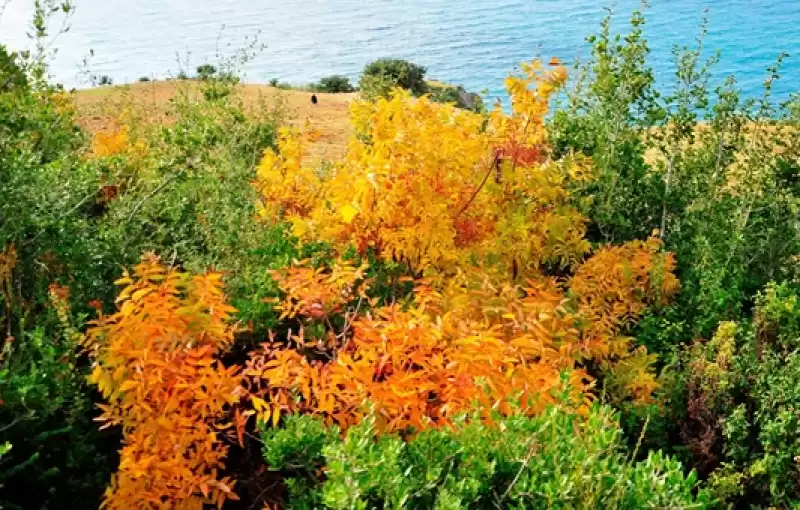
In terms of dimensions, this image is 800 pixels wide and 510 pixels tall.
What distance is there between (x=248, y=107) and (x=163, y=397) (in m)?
9.96

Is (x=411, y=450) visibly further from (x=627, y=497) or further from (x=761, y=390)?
(x=761, y=390)

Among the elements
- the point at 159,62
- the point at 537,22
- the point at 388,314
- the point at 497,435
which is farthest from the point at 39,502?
the point at 537,22

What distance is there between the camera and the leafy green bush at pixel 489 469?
2.42m

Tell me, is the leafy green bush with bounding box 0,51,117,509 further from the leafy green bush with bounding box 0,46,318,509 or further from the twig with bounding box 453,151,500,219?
the twig with bounding box 453,151,500,219

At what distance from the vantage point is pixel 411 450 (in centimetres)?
276

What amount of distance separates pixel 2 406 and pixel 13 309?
782mm

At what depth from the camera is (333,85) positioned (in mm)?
24609

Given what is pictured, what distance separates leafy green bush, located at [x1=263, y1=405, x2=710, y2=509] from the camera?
7.95 feet

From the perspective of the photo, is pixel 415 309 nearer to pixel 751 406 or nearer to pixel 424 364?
pixel 424 364

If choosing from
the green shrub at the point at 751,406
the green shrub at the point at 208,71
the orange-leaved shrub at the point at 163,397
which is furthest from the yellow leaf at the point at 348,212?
the green shrub at the point at 208,71

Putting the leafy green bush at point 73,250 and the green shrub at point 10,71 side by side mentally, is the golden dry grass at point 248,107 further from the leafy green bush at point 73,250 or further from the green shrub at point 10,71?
the green shrub at point 10,71

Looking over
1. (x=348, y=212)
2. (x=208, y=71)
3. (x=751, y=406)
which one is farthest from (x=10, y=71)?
(x=751, y=406)

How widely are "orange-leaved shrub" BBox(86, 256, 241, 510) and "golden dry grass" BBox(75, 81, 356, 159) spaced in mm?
4837

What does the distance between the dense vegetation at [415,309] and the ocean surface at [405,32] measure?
13312mm
